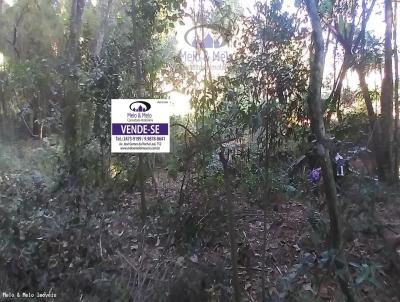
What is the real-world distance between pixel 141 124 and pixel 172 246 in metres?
1.19

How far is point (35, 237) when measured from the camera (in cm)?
378

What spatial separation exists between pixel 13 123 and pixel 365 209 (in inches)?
376

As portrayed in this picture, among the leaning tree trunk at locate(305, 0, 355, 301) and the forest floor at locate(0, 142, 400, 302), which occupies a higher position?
the leaning tree trunk at locate(305, 0, 355, 301)

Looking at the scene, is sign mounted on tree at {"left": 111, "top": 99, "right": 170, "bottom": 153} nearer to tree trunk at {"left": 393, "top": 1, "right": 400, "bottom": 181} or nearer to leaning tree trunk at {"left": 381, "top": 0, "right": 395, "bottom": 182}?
leaning tree trunk at {"left": 381, "top": 0, "right": 395, "bottom": 182}

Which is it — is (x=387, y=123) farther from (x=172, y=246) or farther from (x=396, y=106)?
(x=172, y=246)

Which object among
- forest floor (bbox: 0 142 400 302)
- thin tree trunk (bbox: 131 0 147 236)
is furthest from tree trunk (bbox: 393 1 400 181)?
thin tree trunk (bbox: 131 0 147 236)

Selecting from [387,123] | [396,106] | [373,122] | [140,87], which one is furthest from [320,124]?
[396,106]

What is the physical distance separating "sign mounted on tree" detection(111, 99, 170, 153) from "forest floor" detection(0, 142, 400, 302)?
61 centimetres

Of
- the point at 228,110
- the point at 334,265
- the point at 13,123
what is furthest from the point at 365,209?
the point at 13,123

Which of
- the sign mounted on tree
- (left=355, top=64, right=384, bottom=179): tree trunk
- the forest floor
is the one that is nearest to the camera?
the forest floor

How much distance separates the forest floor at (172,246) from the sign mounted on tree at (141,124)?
2.00 feet

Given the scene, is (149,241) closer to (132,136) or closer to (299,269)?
(132,136)

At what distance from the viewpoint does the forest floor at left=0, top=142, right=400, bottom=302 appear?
11.2ft

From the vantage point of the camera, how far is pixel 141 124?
4223 millimetres
